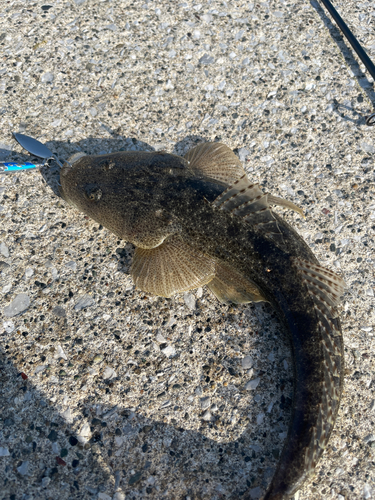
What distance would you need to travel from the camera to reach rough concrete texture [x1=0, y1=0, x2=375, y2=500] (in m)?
3.02

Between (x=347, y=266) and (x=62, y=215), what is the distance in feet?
9.27

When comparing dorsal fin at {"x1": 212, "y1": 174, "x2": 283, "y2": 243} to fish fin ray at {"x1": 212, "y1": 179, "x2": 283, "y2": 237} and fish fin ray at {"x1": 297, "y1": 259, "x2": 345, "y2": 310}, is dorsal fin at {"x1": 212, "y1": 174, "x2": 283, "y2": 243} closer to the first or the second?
fish fin ray at {"x1": 212, "y1": 179, "x2": 283, "y2": 237}

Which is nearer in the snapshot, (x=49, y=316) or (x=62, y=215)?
(x=49, y=316)

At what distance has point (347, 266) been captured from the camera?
363 centimetres

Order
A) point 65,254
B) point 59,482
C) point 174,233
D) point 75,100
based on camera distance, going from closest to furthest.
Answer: point 59,482 < point 174,233 < point 65,254 < point 75,100

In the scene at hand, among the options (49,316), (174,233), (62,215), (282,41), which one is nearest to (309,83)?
(282,41)

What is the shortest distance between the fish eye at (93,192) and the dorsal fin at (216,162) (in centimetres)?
88

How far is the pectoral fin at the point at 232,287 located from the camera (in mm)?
3193

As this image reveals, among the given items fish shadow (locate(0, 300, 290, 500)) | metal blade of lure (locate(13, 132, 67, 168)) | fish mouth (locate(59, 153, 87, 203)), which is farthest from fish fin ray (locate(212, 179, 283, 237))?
metal blade of lure (locate(13, 132, 67, 168))

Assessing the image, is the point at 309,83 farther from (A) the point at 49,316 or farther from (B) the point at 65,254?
(A) the point at 49,316

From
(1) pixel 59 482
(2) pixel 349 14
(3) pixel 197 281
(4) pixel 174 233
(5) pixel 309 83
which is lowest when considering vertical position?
(1) pixel 59 482

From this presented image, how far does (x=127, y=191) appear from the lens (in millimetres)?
3326

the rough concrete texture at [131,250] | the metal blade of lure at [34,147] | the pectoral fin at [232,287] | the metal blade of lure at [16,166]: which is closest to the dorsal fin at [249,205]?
the pectoral fin at [232,287]

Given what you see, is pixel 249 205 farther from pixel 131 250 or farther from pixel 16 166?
pixel 16 166
